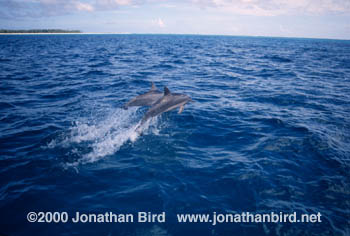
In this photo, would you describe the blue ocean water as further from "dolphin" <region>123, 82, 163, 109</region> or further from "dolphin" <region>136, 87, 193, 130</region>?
"dolphin" <region>136, 87, 193, 130</region>

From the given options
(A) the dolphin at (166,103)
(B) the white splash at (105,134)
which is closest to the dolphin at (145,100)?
(B) the white splash at (105,134)

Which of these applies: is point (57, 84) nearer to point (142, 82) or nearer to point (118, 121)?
point (142, 82)

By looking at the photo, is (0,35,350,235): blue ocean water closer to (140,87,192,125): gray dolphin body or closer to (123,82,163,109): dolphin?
(123,82,163,109): dolphin

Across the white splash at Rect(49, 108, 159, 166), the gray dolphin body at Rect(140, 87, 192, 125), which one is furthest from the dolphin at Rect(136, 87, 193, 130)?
the white splash at Rect(49, 108, 159, 166)

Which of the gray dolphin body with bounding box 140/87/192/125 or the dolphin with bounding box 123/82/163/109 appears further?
the dolphin with bounding box 123/82/163/109

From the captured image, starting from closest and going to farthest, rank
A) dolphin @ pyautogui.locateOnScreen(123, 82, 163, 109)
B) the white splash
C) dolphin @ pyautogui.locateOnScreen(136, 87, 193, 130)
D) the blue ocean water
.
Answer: the blue ocean water
the white splash
dolphin @ pyautogui.locateOnScreen(136, 87, 193, 130)
dolphin @ pyautogui.locateOnScreen(123, 82, 163, 109)

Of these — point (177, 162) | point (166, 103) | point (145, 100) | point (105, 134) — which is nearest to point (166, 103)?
point (166, 103)

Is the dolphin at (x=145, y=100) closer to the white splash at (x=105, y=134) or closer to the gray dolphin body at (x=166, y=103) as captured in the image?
the white splash at (x=105, y=134)

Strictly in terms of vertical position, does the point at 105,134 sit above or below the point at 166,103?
below

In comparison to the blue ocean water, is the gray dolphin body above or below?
above

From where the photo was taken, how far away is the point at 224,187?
5.63 metres

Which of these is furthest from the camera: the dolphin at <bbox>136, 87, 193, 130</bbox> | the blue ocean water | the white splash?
the dolphin at <bbox>136, 87, 193, 130</bbox>

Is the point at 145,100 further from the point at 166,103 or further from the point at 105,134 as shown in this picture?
the point at 105,134

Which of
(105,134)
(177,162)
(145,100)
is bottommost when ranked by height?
(177,162)
